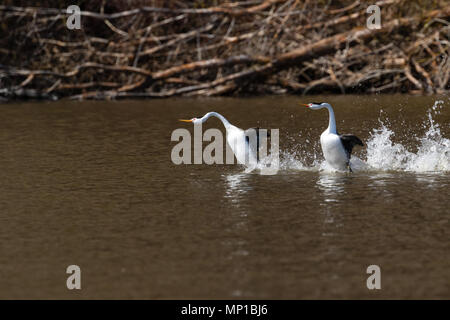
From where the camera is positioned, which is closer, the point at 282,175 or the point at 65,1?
the point at 282,175

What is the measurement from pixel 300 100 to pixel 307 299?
16640 millimetres

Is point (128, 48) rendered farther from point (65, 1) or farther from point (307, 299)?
point (307, 299)

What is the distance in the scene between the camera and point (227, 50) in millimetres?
24797

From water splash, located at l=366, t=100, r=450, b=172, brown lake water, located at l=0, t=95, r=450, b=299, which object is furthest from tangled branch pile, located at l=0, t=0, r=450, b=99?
water splash, located at l=366, t=100, r=450, b=172

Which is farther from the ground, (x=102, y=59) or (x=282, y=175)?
(x=102, y=59)

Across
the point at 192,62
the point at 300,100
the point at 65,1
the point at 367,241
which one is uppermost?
the point at 65,1

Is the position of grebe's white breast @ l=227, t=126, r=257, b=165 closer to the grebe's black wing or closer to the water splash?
the grebe's black wing

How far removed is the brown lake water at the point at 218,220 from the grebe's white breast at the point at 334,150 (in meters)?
0.19

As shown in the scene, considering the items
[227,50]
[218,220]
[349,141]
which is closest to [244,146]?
[349,141]

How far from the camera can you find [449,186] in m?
10.1

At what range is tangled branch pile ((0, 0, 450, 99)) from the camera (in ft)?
76.7

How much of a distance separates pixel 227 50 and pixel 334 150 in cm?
1403

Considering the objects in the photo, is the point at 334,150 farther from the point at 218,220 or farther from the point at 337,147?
the point at 218,220
